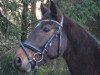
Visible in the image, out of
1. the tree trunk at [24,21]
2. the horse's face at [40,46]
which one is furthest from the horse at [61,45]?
the tree trunk at [24,21]

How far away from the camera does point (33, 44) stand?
14.6 ft

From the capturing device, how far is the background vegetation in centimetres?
836

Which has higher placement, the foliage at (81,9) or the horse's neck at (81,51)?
the horse's neck at (81,51)

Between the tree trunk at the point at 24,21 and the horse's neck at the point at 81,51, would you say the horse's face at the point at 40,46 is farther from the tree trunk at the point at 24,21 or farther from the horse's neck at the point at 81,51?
the tree trunk at the point at 24,21

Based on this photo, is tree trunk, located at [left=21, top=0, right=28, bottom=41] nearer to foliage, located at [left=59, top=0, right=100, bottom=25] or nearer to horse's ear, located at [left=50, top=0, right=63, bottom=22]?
foliage, located at [left=59, top=0, right=100, bottom=25]

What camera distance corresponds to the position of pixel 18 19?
860cm

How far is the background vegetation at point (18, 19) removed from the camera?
8359mm

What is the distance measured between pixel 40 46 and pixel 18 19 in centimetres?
419

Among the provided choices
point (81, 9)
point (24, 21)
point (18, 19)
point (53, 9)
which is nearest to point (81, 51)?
point (53, 9)

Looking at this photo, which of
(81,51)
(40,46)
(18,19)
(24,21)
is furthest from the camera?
(24,21)

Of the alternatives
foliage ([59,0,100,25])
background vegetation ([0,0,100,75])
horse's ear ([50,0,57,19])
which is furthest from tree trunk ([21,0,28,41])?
horse's ear ([50,0,57,19])

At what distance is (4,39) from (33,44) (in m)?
4.39

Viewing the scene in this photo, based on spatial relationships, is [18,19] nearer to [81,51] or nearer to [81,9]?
[81,9]

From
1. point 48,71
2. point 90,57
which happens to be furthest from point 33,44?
point 48,71
